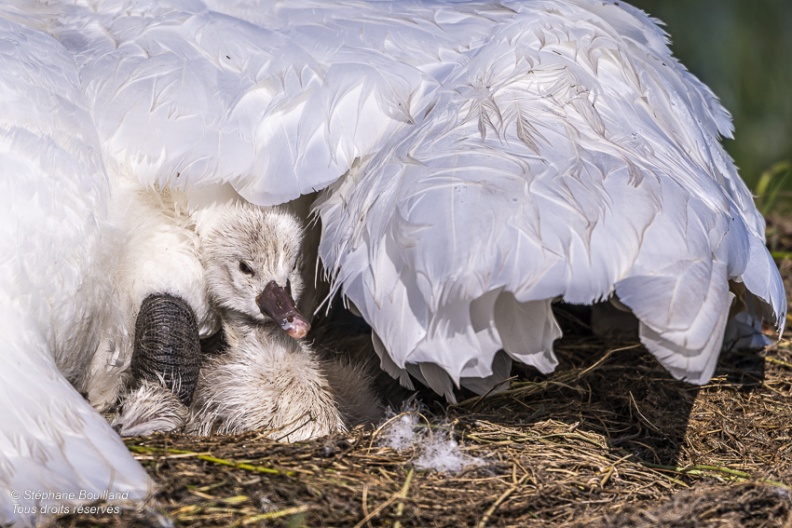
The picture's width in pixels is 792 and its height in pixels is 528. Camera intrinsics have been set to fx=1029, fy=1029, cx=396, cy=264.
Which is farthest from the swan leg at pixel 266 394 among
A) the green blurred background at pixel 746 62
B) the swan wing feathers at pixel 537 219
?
the green blurred background at pixel 746 62

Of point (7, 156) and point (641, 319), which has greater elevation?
point (7, 156)

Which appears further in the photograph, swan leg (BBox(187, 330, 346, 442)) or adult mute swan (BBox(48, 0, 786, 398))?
swan leg (BBox(187, 330, 346, 442))

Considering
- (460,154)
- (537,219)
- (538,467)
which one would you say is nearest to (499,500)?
(538,467)

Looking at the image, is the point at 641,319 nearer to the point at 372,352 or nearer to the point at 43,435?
the point at 43,435

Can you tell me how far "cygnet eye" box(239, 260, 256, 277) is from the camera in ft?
8.48

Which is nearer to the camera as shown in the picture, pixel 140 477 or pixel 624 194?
pixel 140 477

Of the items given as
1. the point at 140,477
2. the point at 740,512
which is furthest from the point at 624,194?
the point at 140,477

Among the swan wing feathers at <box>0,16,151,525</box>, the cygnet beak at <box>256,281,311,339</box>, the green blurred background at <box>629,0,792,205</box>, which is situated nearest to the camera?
the swan wing feathers at <box>0,16,151,525</box>

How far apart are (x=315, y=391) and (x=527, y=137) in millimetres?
856

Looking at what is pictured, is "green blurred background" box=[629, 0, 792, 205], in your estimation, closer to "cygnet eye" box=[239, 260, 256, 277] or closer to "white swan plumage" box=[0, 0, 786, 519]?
"white swan plumage" box=[0, 0, 786, 519]

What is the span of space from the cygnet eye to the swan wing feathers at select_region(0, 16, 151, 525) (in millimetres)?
372

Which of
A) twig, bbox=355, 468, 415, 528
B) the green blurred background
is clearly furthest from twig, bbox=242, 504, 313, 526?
the green blurred background

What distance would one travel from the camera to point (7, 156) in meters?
2.09

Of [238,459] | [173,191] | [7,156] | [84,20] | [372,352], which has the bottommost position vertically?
[372,352]
